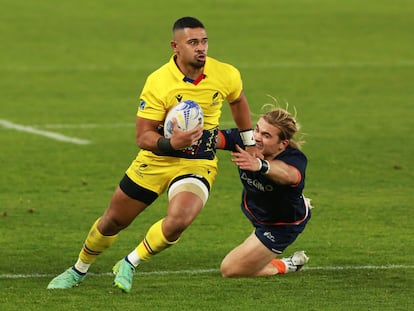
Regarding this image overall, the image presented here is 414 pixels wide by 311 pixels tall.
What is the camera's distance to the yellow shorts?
11.4 meters

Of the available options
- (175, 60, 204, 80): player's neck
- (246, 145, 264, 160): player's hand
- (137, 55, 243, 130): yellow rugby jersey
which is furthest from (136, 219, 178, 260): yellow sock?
(175, 60, 204, 80): player's neck

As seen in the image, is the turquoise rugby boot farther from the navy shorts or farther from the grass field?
the navy shorts

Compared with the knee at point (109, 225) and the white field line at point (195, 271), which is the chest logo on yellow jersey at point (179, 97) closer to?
the knee at point (109, 225)

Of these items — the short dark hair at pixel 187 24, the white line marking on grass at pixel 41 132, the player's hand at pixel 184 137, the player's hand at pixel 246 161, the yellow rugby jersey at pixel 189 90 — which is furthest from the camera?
the white line marking on grass at pixel 41 132

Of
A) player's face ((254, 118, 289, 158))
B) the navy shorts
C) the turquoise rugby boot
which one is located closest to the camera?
the turquoise rugby boot

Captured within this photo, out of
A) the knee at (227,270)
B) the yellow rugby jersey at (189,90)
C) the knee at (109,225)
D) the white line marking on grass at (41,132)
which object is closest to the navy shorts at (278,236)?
the knee at (227,270)

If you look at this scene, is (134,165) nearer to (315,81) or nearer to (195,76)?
(195,76)

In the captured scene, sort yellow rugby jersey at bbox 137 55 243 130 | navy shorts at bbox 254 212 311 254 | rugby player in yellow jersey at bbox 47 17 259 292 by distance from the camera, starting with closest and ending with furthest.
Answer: rugby player in yellow jersey at bbox 47 17 259 292 < yellow rugby jersey at bbox 137 55 243 130 < navy shorts at bbox 254 212 311 254

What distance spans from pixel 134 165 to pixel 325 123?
11.5 m

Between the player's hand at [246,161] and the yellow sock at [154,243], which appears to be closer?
the player's hand at [246,161]

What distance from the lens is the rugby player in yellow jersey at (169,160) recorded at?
11070 mm

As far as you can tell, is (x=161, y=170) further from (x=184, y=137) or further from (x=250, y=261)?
(x=250, y=261)

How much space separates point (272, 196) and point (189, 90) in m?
1.34

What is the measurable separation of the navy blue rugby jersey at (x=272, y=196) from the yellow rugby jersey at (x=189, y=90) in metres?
0.61
